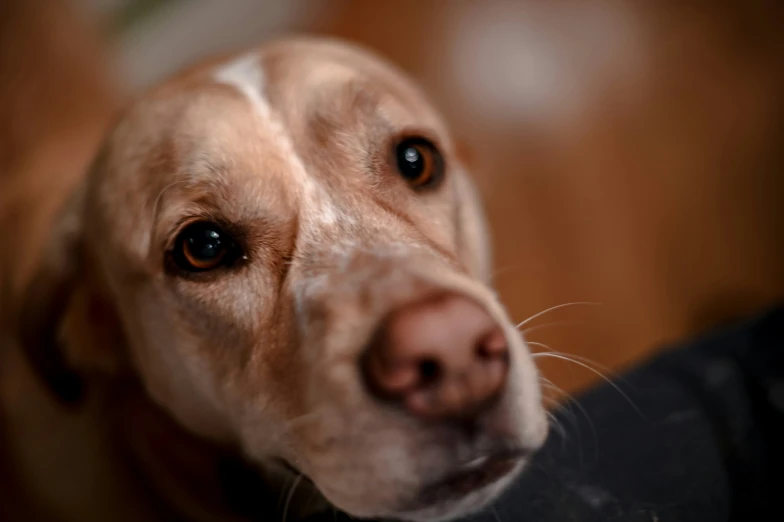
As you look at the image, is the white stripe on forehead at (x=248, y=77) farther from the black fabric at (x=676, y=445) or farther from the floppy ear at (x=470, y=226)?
the black fabric at (x=676, y=445)

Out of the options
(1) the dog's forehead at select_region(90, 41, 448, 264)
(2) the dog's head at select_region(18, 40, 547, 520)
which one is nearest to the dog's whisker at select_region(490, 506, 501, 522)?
(2) the dog's head at select_region(18, 40, 547, 520)

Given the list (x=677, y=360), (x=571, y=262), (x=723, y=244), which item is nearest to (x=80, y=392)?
(x=677, y=360)

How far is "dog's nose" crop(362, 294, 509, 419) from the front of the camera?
93 cm

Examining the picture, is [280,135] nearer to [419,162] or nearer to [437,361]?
[419,162]

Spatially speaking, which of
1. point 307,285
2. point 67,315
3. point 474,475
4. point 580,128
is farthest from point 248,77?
point 580,128

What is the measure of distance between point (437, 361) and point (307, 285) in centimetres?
36

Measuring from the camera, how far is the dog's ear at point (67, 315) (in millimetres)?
1703

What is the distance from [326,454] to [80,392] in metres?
1.07

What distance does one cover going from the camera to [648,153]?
296 cm

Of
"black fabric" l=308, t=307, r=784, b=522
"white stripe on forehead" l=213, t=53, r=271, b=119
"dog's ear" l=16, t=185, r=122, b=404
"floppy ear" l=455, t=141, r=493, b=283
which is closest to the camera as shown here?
"black fabric" l=308, t=307, r=784, b=522

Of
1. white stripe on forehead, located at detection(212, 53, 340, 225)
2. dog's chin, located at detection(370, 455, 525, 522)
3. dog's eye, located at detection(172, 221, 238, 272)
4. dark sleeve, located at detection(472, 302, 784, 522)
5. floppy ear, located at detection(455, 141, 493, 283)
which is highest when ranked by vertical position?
white stripe on forehead, located at detection(212, 53, 340, 225)

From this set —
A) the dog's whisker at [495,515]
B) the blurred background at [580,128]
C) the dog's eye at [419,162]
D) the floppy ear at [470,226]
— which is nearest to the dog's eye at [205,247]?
the dog's eye at [419,162]

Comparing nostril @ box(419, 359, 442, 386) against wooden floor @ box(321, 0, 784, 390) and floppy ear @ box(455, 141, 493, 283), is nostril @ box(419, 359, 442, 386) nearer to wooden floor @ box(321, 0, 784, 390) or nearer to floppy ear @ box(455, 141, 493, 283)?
floppy ear @ box(455, 141, 493, 283)

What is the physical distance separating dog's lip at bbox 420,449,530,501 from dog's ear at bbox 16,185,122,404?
106 centimetres
